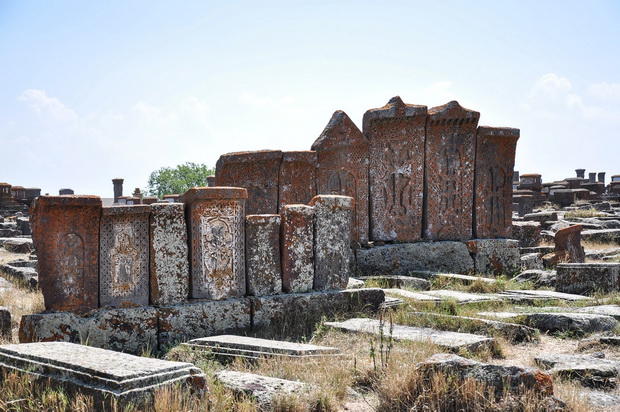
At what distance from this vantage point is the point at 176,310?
5973mm

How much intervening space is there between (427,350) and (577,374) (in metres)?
1.05

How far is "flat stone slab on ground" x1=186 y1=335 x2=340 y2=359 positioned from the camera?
485cm

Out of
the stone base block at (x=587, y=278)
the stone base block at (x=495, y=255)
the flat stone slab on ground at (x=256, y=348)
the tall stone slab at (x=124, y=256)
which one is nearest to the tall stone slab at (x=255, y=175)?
the tall stone slab at (x=124, y=256)

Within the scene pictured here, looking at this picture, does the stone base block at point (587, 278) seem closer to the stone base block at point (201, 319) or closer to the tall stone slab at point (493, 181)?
the tall stone slab at point (493, 181)

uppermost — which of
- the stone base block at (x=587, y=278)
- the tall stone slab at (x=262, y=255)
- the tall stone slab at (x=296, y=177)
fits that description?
the tall stone slab at (x=296, y=177)

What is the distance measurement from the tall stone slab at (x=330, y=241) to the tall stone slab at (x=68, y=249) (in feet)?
7.56

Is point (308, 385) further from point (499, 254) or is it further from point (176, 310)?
point (499, 254)

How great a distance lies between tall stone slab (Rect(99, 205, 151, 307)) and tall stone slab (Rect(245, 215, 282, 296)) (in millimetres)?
1050

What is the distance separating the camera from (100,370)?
11.9 feet

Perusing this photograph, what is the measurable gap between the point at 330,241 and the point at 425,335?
1.73 meters

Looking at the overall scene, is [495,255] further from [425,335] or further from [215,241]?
[215,241]

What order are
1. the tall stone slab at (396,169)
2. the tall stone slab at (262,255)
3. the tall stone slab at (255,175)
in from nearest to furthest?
the tall stone slab at (262,255) → the tall stone slab at (255,175) → the tall stone slab at (396,169)

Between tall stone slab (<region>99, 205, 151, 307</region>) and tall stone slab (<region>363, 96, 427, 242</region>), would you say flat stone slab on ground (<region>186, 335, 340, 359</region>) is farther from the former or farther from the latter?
tall stone slab (<region>363, 96, 427, 242</region>)

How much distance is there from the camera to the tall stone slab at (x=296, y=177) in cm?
894
